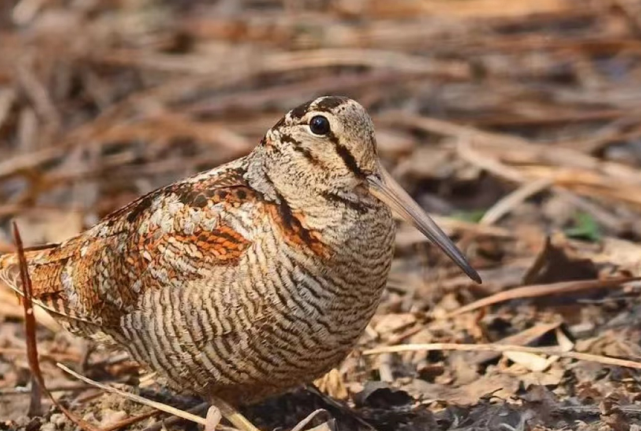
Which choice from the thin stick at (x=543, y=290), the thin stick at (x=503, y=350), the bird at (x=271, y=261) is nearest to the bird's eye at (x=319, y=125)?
the bird at (x=271, y=261)

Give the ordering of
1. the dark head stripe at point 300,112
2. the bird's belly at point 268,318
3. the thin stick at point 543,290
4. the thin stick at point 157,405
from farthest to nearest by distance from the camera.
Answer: the thin stick at point 543,290
the thin stick at point 157,405
the dark head stripe at point 300,112
the bird's belly at point 268,318

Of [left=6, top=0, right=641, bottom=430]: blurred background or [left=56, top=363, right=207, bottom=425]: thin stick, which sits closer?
[left=56, top=363, right=207, bottom=425]: thin stick

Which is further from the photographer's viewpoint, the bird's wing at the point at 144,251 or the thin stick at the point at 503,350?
the thin stick at the point at 503,350

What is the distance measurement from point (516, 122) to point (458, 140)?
1.91 feet

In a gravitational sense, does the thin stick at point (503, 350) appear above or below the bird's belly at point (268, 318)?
below

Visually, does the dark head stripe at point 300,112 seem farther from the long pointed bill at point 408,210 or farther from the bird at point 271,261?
the long pointed bill at point 408,210

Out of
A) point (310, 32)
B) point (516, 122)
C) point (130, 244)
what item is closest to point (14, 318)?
point (130, 244)

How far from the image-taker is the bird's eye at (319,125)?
450cm

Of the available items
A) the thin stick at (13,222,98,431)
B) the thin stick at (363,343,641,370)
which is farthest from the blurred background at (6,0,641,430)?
the thin stick at (13,222,98,431)

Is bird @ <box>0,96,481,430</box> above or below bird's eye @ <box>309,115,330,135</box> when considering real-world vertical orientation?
below

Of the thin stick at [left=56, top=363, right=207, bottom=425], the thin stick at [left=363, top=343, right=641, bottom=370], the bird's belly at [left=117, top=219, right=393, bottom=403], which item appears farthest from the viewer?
the thin stick at [left=363, top=343, right=641, bottom=370]

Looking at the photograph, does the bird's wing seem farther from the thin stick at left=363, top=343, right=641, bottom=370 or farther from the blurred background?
the thin stick at left=363, top=343, right=641, bottom=370

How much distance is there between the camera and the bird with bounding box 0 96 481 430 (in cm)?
448

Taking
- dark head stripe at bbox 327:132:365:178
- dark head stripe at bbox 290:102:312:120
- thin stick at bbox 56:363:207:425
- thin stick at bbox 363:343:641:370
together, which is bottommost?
thin stick at bbox 363:343:641:370
